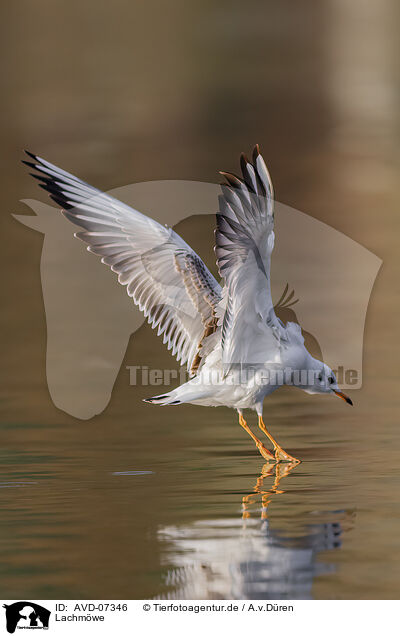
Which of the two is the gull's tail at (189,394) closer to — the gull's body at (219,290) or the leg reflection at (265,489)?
the gull's body at (219,290)

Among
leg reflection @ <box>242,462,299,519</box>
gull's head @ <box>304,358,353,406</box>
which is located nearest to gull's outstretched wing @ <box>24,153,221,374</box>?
gull's head @ <box>304,358,353,406</box>

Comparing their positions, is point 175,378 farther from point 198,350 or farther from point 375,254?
point 375,254

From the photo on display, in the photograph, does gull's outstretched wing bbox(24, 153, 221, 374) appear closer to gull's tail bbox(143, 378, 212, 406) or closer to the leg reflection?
gull's tail bbox(143, 378, 212, 406)

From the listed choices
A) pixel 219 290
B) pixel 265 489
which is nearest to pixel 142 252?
pixel 219 290

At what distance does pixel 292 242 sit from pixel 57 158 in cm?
487

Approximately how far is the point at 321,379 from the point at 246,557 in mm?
2521

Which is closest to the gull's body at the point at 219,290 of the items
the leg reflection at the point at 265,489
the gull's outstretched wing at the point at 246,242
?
the gull's outstretched wing at the point at 246,242

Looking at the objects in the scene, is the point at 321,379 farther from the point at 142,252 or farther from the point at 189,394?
the point at 142,252

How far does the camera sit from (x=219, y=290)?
585 centimetres

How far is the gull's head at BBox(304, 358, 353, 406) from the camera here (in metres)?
5.86

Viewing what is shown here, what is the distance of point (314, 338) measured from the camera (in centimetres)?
905
